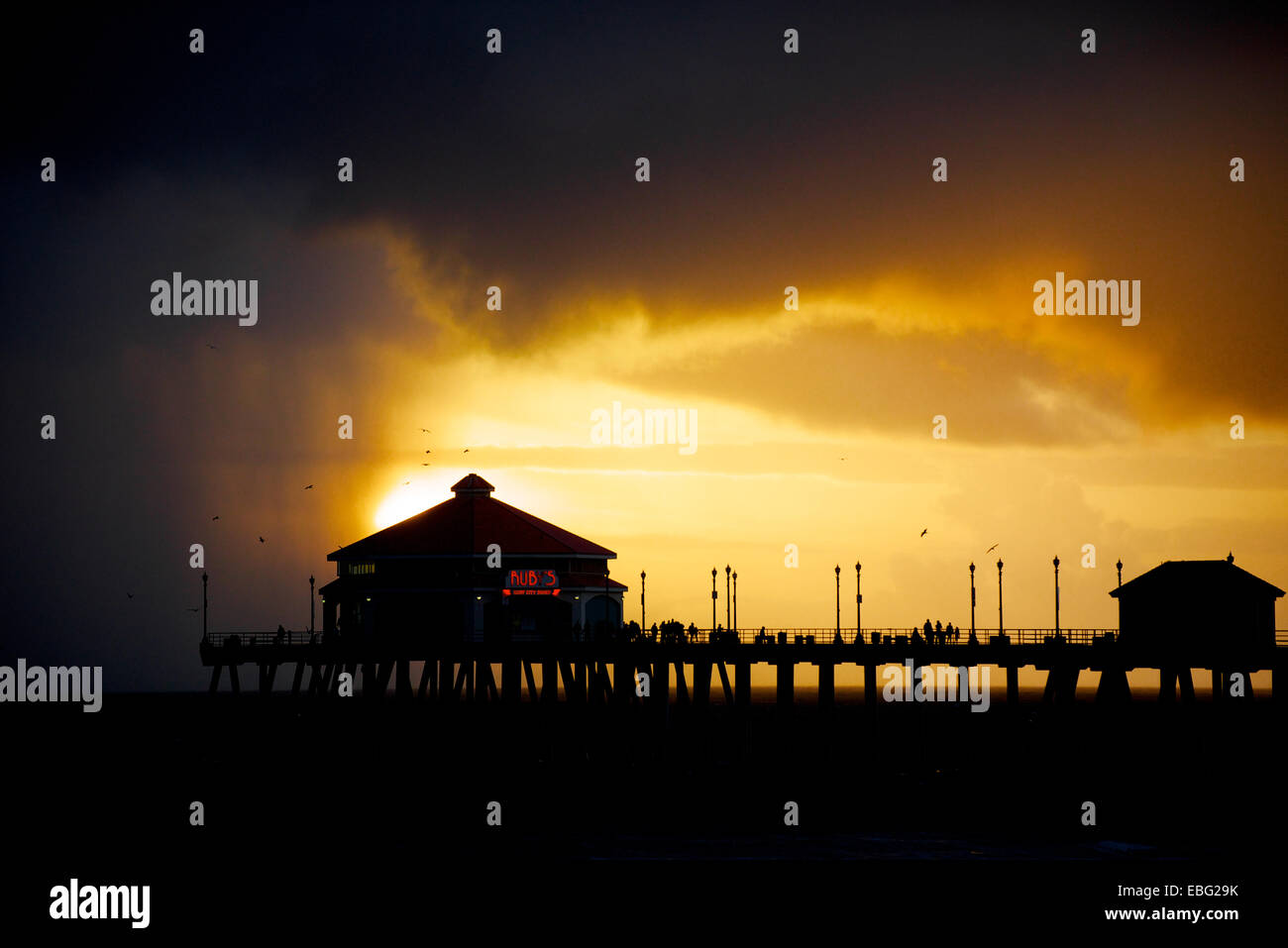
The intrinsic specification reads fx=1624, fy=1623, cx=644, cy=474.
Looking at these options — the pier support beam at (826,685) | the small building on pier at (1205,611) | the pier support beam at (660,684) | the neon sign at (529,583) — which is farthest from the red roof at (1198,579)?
the neon sign at (529,583)

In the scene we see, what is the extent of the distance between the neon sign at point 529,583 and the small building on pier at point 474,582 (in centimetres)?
5

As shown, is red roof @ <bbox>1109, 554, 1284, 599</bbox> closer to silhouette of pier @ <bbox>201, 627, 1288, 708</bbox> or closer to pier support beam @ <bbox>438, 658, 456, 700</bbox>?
silhouette of pier @ <bbox>201, 627, 1288, 708</bbox>

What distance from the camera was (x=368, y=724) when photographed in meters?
75.7

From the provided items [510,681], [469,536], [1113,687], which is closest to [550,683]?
[510,681]

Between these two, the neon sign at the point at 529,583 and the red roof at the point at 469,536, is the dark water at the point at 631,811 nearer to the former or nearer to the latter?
the neon sign at the point at 529,583

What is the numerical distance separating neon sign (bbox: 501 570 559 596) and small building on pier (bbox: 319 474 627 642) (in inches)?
1.9

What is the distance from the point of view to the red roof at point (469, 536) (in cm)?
8006

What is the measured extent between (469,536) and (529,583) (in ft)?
15.0

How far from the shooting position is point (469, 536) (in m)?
80.7

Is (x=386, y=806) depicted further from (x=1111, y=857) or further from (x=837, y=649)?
(x=1111, y=857)

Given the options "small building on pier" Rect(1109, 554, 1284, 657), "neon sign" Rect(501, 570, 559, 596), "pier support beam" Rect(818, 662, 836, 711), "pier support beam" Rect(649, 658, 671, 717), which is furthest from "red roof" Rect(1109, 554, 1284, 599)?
"neon sign" Rect(501, 570, 559, 596)
